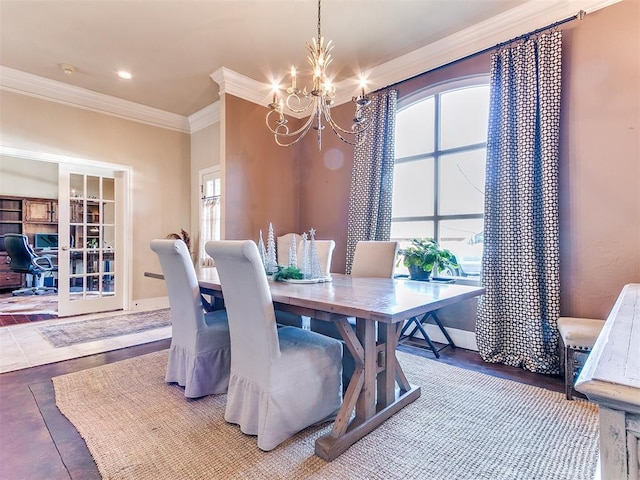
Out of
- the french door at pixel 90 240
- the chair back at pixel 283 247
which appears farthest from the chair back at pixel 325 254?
the french door at pixel 90 240

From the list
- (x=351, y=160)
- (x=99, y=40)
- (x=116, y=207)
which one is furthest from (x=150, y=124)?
(x=351, y=160)

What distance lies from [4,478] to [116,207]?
3.95 metres

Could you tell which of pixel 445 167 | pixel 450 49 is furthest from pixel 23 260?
pixel 450 49

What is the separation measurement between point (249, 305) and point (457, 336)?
2.39m

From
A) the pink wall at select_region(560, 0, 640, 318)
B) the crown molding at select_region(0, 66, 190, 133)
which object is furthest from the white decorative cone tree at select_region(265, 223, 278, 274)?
the crown molding at select_region(0, 66, 190, 133)

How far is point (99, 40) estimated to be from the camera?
3.21m

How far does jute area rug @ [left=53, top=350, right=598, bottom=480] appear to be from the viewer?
1.46 metres

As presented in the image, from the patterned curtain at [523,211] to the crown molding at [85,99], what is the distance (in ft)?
14.5

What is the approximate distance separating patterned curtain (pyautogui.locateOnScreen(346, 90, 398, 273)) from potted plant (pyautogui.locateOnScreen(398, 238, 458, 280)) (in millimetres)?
560

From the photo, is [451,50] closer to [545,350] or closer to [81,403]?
[545,350]

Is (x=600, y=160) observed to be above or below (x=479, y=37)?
below

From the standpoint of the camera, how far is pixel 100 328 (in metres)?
3.83

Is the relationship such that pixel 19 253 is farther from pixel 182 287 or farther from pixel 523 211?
pixel 523 211

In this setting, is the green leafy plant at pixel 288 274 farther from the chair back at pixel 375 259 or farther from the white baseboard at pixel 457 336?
the white baseboard at pixel 457 336
